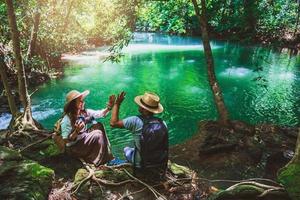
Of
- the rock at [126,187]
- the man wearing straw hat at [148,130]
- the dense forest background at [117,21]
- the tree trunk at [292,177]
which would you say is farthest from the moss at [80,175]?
the dense forest background at [117,21]

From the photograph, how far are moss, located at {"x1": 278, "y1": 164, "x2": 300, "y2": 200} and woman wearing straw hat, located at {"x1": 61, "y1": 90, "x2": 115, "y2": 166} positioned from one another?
3429 millimetres

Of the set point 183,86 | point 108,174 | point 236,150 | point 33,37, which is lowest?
point 183,86

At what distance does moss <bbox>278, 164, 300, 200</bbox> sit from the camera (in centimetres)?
441

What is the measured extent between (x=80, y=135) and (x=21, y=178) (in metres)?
1.91

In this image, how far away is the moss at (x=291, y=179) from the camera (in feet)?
14.5

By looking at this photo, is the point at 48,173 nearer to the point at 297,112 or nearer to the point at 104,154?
the point at 104,154

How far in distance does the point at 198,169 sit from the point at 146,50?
31686 mm

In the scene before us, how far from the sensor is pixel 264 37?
123ft

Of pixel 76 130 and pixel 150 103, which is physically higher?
pixel 150 103

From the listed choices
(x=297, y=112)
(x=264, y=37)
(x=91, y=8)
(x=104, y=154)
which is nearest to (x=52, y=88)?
(x=91, y=8)

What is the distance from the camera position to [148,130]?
574 cm

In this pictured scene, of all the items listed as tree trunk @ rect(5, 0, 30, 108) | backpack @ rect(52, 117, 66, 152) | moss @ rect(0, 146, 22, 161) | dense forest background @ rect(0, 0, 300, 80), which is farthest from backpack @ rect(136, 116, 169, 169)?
dense forest background @ rect(0, 0, 300, 80)

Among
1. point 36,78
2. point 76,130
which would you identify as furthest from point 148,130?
point 36,78

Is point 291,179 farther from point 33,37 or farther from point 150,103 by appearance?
point 33,37
